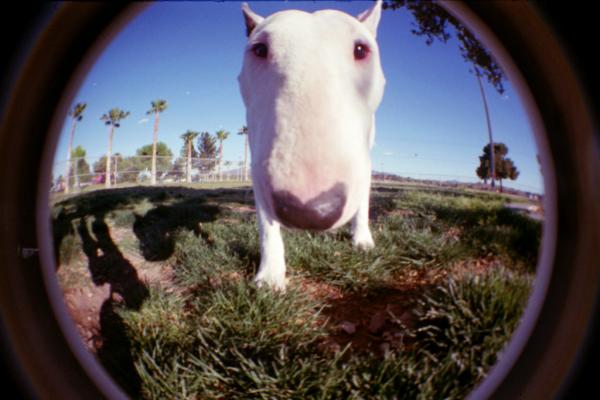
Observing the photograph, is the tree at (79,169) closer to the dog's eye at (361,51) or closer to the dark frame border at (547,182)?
the dark frame border at (547,182)

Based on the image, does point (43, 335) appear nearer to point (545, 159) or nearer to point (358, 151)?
point (358, 151)

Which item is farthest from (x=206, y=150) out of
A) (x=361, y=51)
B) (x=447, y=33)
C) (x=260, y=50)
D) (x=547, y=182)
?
(x=547, y=182)

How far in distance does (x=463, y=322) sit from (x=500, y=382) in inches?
9.7

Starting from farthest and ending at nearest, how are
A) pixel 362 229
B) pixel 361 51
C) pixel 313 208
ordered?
pixel 362 229, pixel 361 51, pixel 313 208

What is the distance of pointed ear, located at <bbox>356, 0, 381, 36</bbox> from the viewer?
68 cm

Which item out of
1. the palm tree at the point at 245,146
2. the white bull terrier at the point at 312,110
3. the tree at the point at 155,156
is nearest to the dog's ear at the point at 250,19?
the white bull terrier at the point at 312,110

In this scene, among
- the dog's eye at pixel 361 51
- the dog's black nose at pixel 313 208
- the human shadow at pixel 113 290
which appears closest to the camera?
the dog's black nose at pixel 313 208

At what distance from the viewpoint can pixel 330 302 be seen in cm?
78

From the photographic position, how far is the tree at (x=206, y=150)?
26.1 inches

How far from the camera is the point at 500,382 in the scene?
730 mm

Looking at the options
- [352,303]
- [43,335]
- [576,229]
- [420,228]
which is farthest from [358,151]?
[43,335]

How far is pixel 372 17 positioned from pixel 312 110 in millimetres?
349

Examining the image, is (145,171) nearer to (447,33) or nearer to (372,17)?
(372,17)

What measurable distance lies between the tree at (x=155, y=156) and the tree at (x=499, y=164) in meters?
0.76
